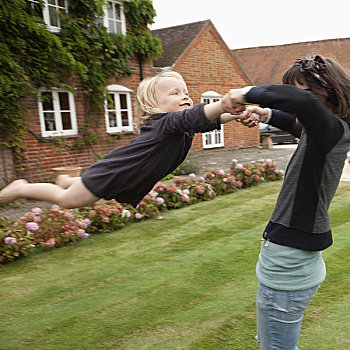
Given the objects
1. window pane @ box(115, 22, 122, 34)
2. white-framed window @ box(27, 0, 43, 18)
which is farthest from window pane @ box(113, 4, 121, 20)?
→ white-framed window @ box(27, 0, 43, 18)

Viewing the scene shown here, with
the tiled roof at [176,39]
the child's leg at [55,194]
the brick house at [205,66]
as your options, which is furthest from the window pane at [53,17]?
the child's leg at [55,194]

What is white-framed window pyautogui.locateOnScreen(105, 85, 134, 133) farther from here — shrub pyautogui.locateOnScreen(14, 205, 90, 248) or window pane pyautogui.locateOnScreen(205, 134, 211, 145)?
shrub pyautogui.locateOnScreen(14, 205, 90, 248)

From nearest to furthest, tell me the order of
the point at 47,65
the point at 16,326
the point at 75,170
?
the point at 16,326 → the point at 75,170 → the point at 47,65

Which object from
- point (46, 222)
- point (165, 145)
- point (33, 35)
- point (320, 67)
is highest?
point (33, 35)

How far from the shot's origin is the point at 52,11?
34.5 ft

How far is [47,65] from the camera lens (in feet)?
33.7

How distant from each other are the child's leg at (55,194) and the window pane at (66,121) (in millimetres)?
8257

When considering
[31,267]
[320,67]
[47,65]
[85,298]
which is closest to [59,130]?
[47,65]

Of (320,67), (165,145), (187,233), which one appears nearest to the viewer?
(320,67)

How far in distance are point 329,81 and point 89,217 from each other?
4870mm

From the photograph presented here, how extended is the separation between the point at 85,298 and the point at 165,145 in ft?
7.25

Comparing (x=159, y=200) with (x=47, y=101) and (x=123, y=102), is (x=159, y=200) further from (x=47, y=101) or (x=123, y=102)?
(x=123, y=102)

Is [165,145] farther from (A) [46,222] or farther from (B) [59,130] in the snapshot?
(B) [59,130]

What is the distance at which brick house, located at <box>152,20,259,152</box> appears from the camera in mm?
16156
